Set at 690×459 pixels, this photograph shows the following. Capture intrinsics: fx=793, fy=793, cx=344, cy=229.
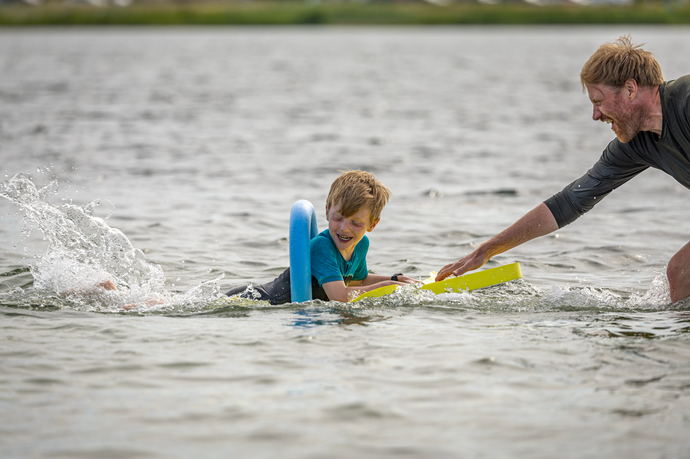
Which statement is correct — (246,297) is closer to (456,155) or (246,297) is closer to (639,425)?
(639,425)

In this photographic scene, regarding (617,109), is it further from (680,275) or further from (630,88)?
(680,275)

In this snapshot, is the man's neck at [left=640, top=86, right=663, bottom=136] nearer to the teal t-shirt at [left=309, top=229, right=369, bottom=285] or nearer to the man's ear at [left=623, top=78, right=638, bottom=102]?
the man's ear at [left=623, top=78, right=638, bottom=102]

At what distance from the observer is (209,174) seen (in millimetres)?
14867

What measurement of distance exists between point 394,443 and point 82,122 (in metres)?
20.1

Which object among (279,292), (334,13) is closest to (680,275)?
(279,292)

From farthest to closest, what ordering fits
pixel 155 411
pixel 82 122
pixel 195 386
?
pixel 82 122, pixel 195 386, pixel 155 411

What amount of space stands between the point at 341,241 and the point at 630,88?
262 centimetres

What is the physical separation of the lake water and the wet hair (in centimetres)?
191

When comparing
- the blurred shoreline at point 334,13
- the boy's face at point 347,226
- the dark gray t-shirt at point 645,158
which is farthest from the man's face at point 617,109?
the blurred shoreline at point 334,13

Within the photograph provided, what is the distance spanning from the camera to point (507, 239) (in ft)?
22.6

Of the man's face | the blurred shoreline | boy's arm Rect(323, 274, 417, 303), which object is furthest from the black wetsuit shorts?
the blurred shoreline

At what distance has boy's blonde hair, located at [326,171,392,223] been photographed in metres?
6.55

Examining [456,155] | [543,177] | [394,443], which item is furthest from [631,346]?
[456,155]

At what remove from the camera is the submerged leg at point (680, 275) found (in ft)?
21.8
